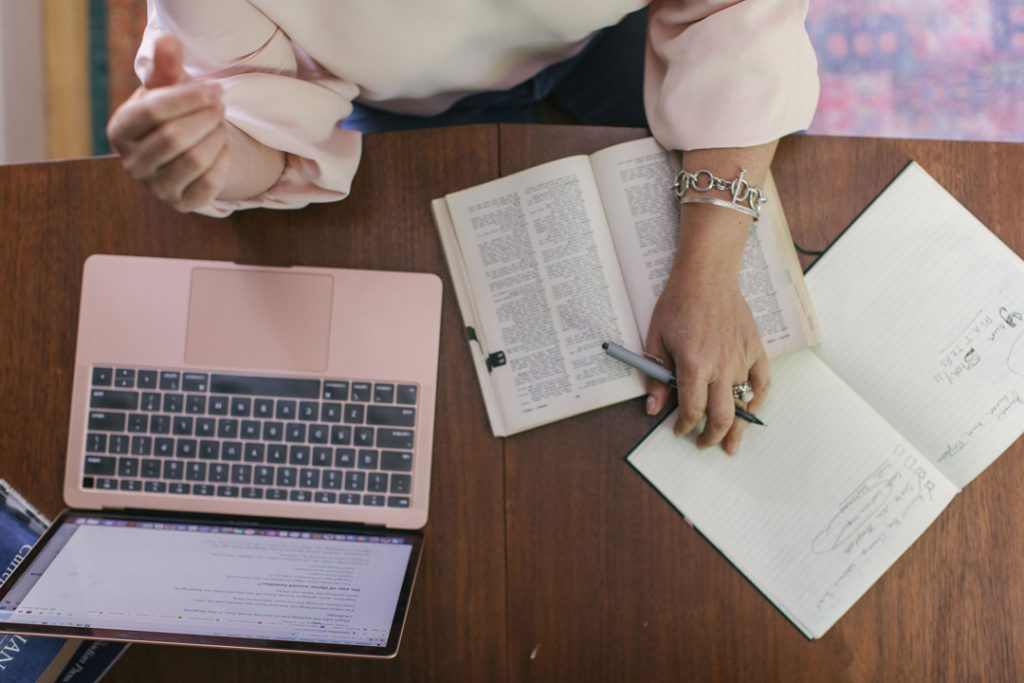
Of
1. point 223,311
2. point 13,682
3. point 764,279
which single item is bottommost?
point 13,682

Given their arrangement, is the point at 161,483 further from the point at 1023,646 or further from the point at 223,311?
the point at 1023,646

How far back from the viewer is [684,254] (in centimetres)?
69

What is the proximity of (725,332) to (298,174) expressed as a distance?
0.43 m

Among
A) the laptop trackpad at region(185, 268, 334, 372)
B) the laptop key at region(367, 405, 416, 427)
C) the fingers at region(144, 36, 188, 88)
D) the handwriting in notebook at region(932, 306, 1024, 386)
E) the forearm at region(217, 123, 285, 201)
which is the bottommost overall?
the laptop key at region(367, 405, 416, 427)

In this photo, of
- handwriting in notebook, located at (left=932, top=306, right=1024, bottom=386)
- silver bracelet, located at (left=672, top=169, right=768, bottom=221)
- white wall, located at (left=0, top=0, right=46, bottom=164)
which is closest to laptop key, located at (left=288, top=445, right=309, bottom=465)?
silver bracelet, located at (left=672, top=169, right=768, bottom=221)

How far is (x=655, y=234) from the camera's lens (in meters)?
0.72

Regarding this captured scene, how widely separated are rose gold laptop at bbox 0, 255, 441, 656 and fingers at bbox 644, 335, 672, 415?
21 cm

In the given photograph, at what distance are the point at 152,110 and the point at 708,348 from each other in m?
0.49

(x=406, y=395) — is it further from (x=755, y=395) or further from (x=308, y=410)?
(x=755, y=395)

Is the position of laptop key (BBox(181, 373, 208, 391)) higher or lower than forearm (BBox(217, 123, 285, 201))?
lower

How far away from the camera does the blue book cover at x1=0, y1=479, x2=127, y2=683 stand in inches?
25.1

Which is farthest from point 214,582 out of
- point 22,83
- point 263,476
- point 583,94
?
point 22,83

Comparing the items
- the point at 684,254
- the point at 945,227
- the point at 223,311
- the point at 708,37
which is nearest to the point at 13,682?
the point at 223,311

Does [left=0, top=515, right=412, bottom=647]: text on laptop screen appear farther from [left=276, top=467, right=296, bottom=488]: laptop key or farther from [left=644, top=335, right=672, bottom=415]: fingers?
[left=644, top=335, right=672, bottom=415]: fingers
